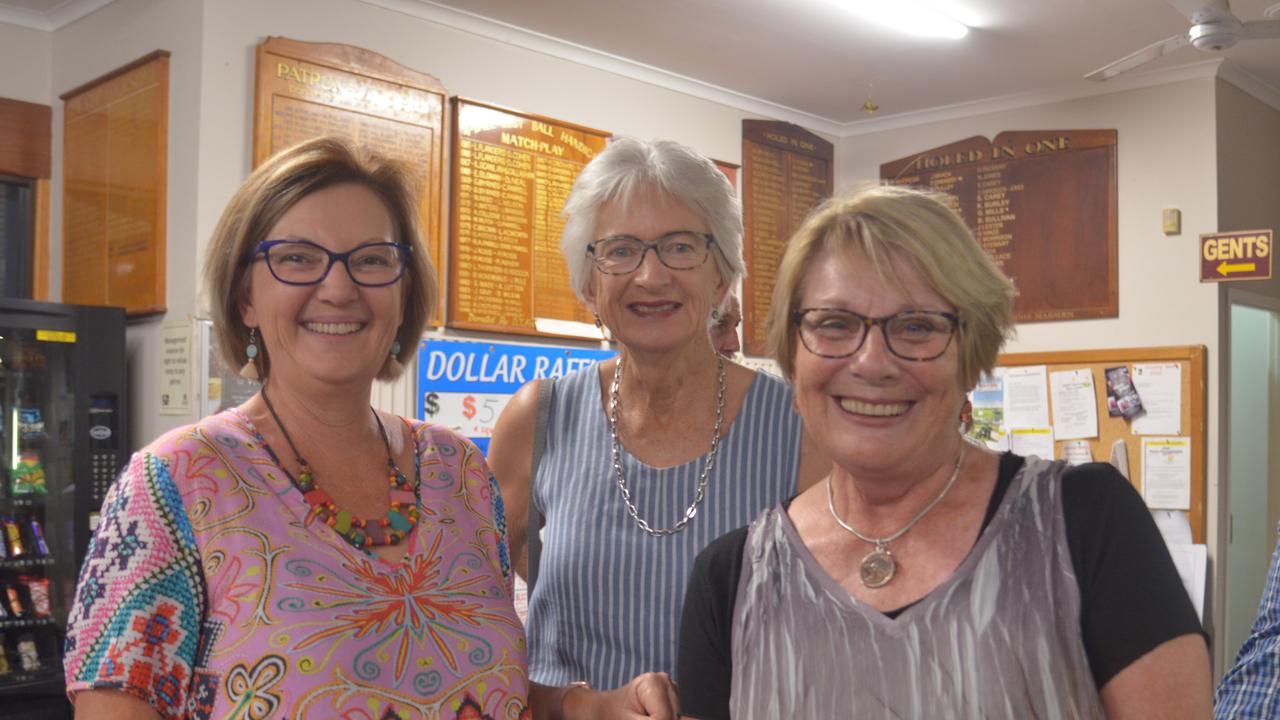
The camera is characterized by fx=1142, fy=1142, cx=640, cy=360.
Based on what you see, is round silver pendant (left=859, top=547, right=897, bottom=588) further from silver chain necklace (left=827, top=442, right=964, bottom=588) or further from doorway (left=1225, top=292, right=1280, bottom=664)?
doorway (left=1225, top=292, right=1280, bottom=664)

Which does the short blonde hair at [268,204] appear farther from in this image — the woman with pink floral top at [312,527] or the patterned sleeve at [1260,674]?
the patterned sleeve at [1260,674]

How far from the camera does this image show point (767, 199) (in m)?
5.71

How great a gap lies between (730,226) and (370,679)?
92 centimetres

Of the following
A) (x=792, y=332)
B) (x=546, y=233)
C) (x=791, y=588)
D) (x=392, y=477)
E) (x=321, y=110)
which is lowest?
(x=791, y=588)

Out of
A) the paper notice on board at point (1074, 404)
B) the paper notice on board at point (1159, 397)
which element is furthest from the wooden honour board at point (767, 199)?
the paper notice on board at point (1159, 397)

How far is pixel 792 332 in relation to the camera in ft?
4.54

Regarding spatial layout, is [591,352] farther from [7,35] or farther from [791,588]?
[791,588]

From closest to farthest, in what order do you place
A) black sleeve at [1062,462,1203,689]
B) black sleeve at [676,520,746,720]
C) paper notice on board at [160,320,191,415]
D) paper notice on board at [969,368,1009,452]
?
1. black sleeve at [1062,462,1203,689]
2. black sleeve at [676,520,746,720]
3. paper notice on board at [160,320,191,415]
4. paper notice on board at [969,368,1009,452]

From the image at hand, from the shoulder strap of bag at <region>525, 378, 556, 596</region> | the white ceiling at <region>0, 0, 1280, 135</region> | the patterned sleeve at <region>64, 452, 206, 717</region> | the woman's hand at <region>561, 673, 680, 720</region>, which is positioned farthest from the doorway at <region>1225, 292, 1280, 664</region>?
the patterned sleeve at <region>64, 452, 206, 717</region>

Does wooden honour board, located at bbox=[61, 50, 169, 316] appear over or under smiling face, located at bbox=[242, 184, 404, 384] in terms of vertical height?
over

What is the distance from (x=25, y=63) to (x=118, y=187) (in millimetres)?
700

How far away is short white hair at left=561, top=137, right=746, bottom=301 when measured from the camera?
1795 millimetres

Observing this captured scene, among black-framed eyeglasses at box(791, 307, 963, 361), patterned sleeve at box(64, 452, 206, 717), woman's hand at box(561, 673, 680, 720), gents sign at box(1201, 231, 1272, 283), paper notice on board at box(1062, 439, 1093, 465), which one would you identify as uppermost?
gents sign at box(1201, 231, 1272, 283)

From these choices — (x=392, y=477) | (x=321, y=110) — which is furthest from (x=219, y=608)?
(x=321, y=110)
